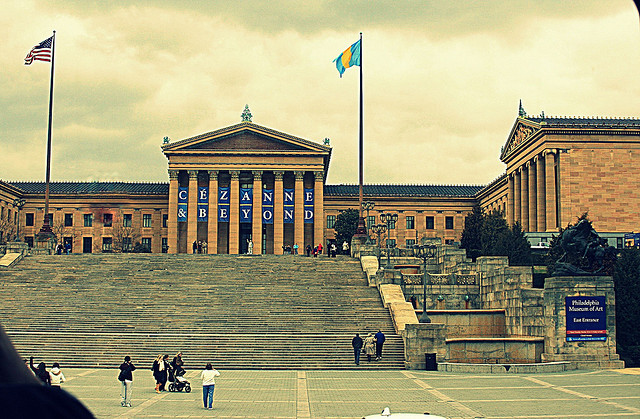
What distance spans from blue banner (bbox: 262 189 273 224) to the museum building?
18 centimetres

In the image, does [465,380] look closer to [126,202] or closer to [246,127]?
[246,127]

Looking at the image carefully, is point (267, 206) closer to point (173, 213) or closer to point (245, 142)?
point (245, 142)

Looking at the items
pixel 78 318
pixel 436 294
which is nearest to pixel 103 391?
pixel 78 318

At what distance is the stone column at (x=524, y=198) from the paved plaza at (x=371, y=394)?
2160 inches

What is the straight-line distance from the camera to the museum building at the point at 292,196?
78750 mm

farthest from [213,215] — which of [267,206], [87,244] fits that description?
[87,244]

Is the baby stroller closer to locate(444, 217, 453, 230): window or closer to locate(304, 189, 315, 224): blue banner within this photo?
locate(304, 189, 315, 224): blue banner

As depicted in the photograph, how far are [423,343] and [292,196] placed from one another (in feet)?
183

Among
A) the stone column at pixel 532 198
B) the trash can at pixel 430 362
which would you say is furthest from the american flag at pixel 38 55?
the stone column at pixel 532 198

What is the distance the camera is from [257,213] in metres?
92.4

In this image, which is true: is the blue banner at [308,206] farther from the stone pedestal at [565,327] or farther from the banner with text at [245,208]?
the stone pedestal at [565,327]

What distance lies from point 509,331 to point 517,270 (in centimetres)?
342

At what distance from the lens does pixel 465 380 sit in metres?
29.7

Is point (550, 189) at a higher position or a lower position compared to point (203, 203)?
higher
